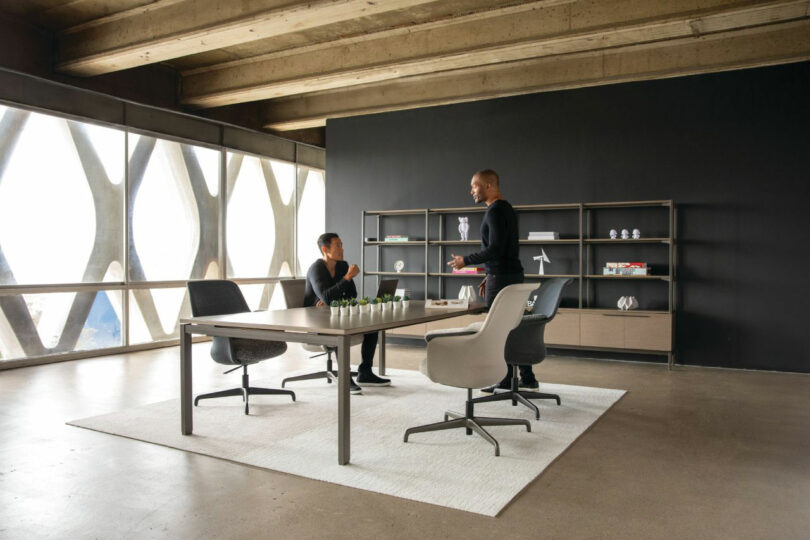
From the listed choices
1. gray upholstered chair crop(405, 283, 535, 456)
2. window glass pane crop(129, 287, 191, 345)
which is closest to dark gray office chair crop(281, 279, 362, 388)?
gray upholstered chair crop(405, 283, 535, 456)

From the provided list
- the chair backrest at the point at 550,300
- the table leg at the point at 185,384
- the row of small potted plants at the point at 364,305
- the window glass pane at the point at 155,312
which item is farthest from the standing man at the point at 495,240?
the window glass pane at the point at 155,312

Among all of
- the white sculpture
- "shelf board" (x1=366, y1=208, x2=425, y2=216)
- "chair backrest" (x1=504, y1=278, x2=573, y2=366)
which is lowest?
"chair backrest" (x1=504, y1=278, x2=573, y2=366)

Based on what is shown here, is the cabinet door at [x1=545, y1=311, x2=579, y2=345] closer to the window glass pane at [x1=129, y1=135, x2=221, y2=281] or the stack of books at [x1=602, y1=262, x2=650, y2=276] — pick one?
the stack of books at [x1=602, y1=262, x2=650, y2=276]

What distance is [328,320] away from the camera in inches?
143

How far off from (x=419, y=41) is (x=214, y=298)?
3.47 m

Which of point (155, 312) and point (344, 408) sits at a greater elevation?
point (155, 312)

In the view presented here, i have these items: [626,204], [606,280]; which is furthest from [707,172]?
[606,280]

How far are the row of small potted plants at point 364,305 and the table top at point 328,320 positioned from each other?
7cm

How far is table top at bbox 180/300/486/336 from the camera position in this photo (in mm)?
3264

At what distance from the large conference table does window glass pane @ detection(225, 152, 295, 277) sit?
15.6ft

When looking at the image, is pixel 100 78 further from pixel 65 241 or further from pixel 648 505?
pixel 648 505

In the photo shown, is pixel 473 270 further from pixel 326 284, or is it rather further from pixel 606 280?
pixel 326 284

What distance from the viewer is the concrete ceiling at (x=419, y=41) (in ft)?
17.4

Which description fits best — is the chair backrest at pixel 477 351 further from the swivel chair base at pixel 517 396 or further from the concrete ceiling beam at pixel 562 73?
the concrete ceiling beam at pixel 562 73
